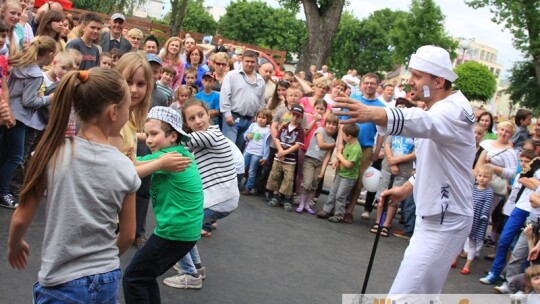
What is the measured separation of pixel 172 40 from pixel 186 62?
1.29m

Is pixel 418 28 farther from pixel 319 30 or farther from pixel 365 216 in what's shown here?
pixel 365 216

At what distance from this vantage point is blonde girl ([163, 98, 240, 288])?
5.30m

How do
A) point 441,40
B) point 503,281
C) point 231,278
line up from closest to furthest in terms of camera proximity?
1. point 231,278
2. point 503,281
3. point 441,40

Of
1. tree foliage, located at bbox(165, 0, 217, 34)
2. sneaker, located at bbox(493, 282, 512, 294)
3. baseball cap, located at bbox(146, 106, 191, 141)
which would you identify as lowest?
sneaker, located at bbox(493, 282, 512, 294)

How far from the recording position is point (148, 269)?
4129 millimetres

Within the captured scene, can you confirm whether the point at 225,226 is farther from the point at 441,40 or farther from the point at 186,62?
the point at 441,40

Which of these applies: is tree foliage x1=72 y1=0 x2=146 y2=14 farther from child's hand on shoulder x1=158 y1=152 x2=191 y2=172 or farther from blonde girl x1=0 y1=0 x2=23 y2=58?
child's hand on shoulder x1=158 y1=152 x2=191 y2=172

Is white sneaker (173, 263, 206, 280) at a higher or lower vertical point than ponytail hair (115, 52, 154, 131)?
lower

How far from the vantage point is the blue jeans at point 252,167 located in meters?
10.0

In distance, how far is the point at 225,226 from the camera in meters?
7.86

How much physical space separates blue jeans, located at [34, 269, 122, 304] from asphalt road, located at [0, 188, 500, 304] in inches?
83.4

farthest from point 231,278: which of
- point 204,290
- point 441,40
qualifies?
point 441,40

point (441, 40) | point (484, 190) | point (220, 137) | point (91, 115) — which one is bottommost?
point (484, 190)

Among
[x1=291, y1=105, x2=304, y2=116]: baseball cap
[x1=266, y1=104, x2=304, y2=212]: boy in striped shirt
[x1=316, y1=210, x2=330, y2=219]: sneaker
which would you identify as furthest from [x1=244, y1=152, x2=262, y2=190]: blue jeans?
[x1=316, y1=210, x2=330, y2=219]: sneaker
